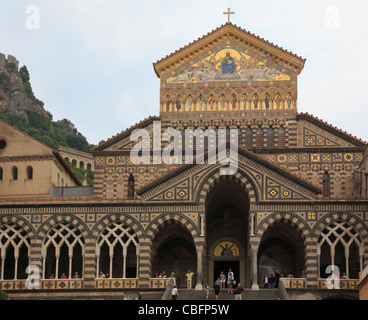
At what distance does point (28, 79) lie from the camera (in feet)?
484

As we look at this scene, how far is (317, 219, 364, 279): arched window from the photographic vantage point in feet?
156

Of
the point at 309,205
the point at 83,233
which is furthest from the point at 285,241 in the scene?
the point at 83,233

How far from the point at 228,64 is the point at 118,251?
15.8 metres

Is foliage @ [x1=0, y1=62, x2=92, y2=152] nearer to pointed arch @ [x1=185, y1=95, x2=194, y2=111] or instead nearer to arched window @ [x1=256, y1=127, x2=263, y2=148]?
pointed arch @ [x1=185, y1=95, x2=194, y2=111]

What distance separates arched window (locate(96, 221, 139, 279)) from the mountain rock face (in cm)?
8627

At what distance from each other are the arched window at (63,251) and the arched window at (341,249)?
1489 cm

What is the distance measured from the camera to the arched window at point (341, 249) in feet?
156

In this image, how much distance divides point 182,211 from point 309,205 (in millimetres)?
7636

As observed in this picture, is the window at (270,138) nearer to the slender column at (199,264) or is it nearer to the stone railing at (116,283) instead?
the slender column at (199,264)

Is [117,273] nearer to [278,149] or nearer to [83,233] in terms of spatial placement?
[83,233]

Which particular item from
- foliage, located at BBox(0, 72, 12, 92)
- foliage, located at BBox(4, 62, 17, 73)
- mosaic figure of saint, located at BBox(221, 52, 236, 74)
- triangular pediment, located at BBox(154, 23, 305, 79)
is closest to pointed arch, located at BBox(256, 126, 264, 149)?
triangular pediment, located at BBox(154, 23, 305, 79)

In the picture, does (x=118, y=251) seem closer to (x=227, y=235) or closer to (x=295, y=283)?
(x=227, y=235)

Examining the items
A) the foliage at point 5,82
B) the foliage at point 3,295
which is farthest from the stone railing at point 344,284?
the foliage at point 5,82
